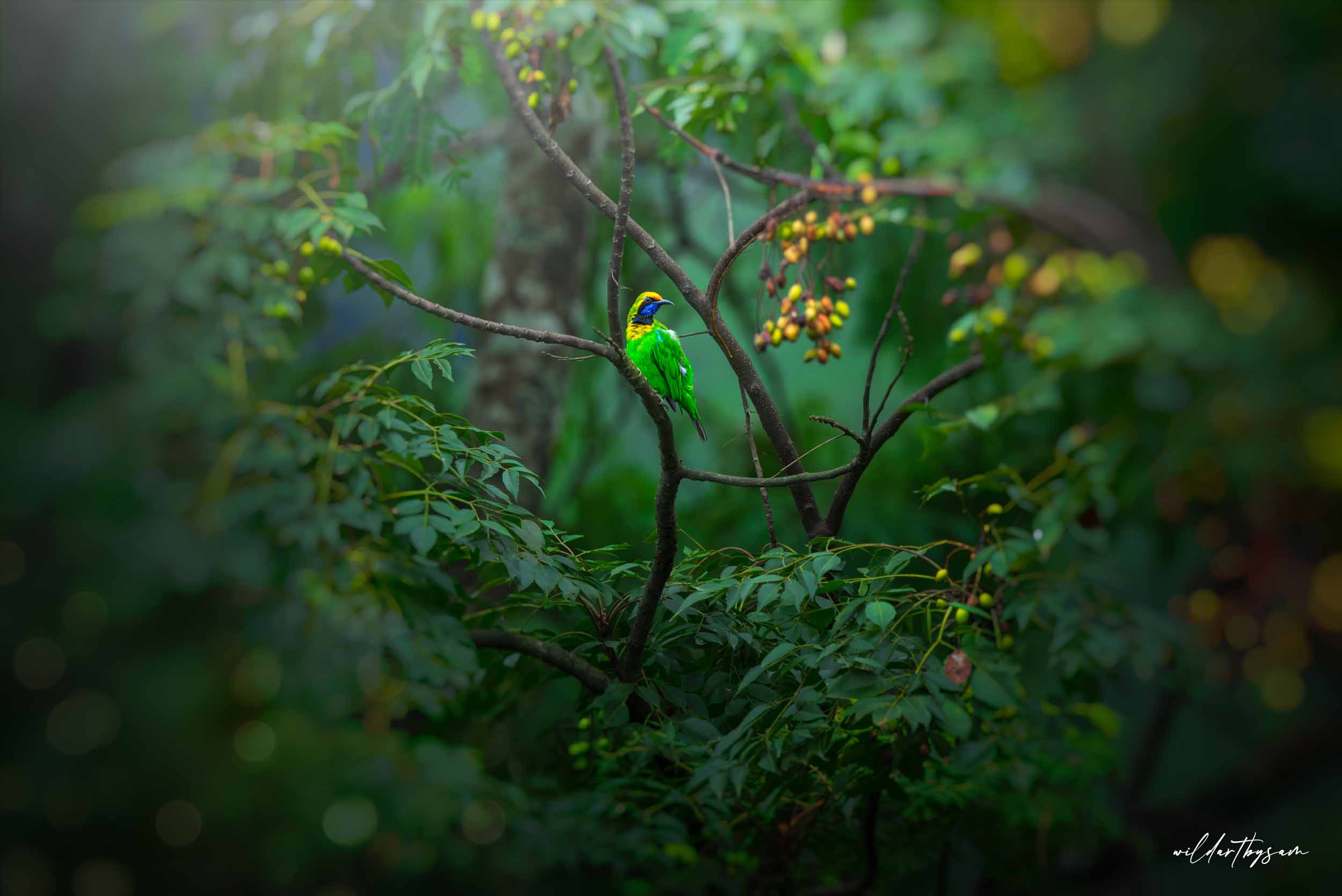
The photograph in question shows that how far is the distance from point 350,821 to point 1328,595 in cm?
124

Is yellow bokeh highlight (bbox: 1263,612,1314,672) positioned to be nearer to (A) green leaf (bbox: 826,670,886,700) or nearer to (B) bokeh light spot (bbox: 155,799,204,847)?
(A) green leaf (bbox: 826,670,886,700)

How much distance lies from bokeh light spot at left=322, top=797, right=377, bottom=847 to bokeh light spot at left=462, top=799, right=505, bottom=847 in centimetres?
13

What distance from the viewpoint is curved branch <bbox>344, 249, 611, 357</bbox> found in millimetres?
1483

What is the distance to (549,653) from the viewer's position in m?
1.66

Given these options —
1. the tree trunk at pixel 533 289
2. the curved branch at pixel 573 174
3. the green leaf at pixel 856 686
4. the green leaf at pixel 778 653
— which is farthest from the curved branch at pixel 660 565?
the tree trunk at pixel 533 289

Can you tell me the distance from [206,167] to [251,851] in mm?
890

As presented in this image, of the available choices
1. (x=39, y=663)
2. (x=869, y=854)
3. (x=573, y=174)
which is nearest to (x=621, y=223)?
(x=573, y=174)

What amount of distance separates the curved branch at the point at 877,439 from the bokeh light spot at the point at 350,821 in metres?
0.95

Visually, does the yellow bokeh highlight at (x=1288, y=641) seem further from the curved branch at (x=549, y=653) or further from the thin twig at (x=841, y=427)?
the curved branch at (x=549, y=653)

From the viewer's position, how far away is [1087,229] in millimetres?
1265

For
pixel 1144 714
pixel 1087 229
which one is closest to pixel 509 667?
pixel 1087 229

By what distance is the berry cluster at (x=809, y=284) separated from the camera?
170 centimetres

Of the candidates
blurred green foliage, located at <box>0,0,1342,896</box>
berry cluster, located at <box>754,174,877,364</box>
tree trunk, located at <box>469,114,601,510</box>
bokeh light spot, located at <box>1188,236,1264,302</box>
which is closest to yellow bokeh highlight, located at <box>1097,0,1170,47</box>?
blurred green foliage, located at <box>0,0,1342,896</box>

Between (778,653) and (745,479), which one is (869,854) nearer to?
(778,653)
